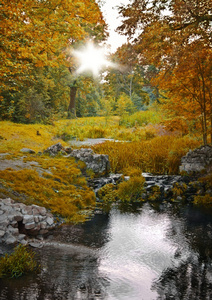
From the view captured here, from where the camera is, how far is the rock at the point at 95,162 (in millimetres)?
8758

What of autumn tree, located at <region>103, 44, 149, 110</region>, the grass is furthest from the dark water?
autumn tree, located at <region>103, 44, 149, 110</region>

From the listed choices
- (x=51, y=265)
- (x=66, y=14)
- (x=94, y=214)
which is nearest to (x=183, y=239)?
(x=94, y=214)

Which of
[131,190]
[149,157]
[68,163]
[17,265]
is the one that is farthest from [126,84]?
[17,265]

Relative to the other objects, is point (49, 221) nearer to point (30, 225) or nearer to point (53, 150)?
point (30, 225)

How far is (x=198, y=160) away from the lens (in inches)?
340

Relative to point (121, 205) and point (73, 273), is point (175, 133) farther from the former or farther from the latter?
point (73, 273)

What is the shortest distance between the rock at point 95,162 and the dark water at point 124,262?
292cm

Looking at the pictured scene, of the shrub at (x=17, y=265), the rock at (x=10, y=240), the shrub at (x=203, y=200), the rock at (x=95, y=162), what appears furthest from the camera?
the rock at (x=95, y=162)

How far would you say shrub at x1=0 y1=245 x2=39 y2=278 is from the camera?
10.8 ft

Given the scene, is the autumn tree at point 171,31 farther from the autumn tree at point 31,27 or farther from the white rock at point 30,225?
the white rock at point 30,225

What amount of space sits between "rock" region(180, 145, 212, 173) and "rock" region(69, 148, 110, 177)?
2.65 m

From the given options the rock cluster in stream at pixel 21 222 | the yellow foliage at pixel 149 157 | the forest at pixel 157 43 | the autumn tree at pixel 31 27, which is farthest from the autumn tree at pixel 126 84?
the rock cluster in stream at pixel 21 222

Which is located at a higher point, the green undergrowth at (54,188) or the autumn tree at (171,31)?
the autumn tree at (171,31)

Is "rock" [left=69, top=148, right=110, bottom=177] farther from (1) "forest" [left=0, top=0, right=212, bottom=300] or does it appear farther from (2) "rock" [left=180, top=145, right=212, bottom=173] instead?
(2) "rock" [left=180, top=145, right=212, bottom=173]
